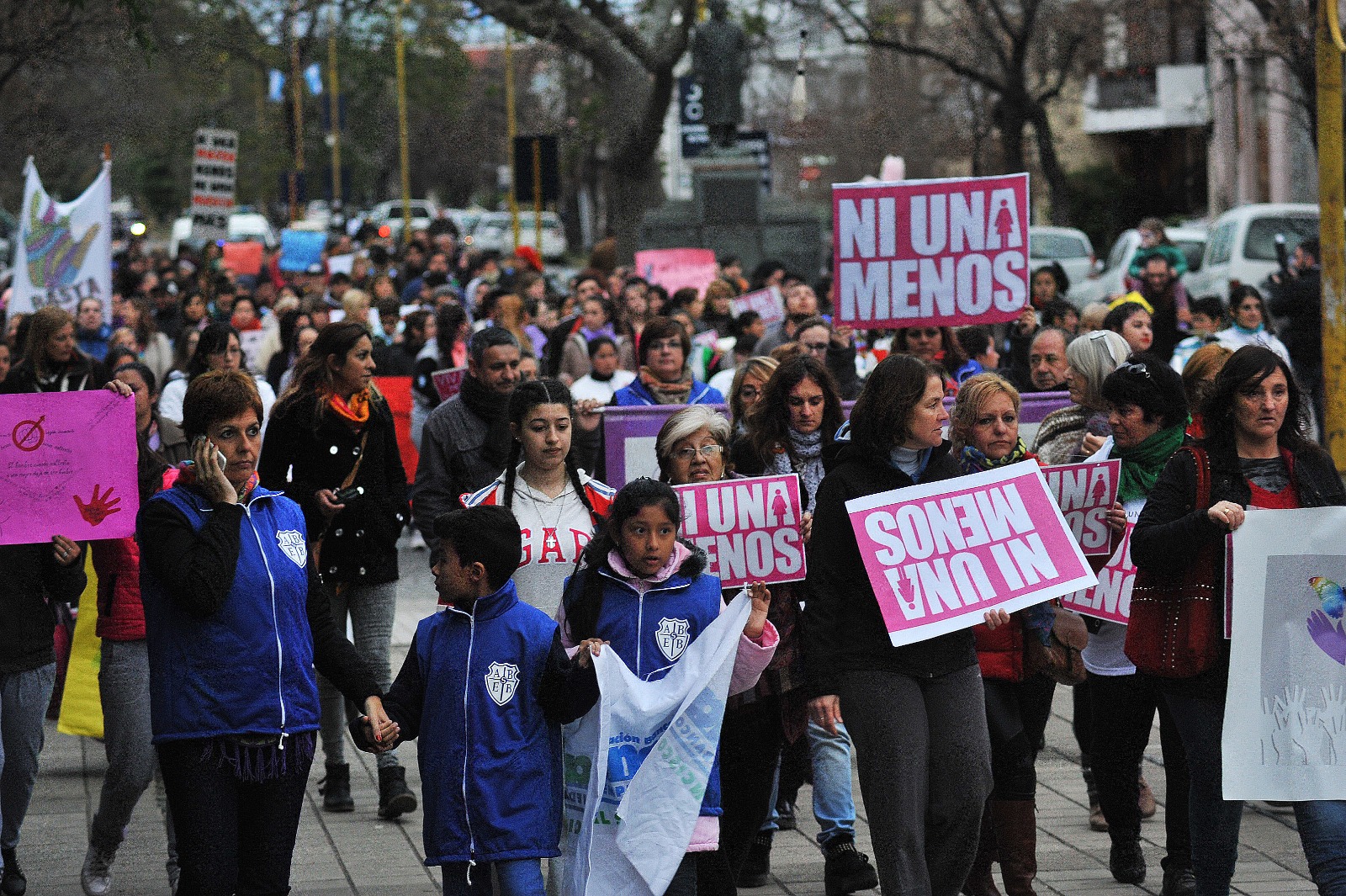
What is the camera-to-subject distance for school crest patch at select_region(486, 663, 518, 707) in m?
5.04

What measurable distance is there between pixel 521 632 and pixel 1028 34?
24204mm

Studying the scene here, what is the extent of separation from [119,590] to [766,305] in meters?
8.87

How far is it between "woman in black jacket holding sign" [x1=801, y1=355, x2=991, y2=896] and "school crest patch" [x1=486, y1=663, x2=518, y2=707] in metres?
0.90

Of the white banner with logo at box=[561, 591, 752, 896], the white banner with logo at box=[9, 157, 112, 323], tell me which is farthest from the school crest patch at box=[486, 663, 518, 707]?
the white banner with logo at box=[9, 157, 112, 323]

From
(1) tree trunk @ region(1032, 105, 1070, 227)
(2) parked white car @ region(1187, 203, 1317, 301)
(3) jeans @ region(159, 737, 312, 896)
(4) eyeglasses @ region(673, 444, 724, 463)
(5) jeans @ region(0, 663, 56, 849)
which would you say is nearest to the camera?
(3) jeans @ region(159, 737, 312, 896)

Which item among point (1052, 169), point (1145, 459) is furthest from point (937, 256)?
point (1052, 169)

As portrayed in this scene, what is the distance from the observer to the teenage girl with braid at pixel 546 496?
19.2 feet

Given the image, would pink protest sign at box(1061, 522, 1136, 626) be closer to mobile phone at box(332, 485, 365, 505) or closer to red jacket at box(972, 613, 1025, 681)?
red jacket at box(972, 613, 1025, 681)

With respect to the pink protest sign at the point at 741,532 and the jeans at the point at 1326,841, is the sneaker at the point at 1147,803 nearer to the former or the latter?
the jeans at the point at 1326,841

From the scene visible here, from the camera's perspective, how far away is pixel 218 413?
5090mm

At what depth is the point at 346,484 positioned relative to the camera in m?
7.45

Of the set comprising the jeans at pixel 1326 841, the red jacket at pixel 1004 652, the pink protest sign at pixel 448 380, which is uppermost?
the pink protest sign at pixel 448 380

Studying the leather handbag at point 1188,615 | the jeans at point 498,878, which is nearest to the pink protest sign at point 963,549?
the leather handbag at point 1188,615

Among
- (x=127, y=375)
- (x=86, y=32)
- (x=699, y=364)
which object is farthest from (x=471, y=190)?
(x=127, y=375)
